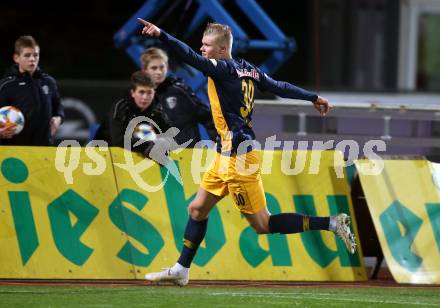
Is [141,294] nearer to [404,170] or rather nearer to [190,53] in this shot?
[190,53]

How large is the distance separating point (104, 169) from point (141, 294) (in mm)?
1523

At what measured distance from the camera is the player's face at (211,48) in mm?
8953

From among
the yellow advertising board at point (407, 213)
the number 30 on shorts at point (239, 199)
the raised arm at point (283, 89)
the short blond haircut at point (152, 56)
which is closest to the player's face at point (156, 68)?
the short blond haircut at point (152, 56)

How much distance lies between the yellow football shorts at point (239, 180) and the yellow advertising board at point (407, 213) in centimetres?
165

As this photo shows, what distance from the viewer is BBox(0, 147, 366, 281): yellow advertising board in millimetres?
10188

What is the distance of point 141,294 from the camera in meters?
9.19

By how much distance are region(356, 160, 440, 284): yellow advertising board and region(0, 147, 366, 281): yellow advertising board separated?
0.28 m

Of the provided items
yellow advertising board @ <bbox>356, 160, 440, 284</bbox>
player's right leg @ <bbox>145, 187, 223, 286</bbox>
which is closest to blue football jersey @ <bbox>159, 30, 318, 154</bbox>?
player's right leg @ <bbox>145, 187, 223, 286</bbox>

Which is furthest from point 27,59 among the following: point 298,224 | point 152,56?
point 298,224

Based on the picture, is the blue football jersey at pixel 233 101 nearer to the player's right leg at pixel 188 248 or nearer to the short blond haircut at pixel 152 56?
the player's right leg at pixel 188 248

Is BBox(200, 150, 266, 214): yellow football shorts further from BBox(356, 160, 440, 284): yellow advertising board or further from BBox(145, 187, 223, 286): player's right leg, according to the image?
BBox(356, 160, 440, 284): yellow advertising board

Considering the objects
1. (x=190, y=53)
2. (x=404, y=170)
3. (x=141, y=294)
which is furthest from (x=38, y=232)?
(x=404, y=170)

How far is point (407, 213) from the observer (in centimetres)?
1056

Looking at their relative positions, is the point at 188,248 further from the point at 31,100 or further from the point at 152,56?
the point at 31,100
